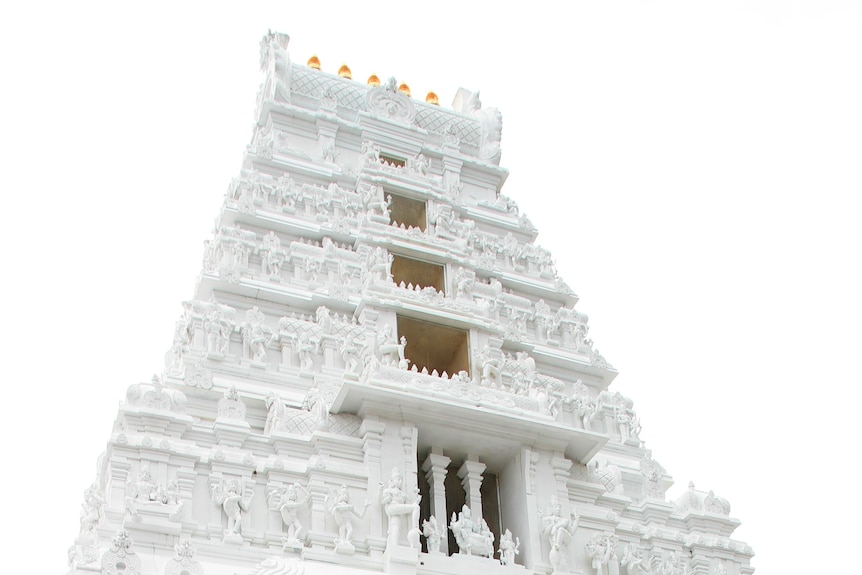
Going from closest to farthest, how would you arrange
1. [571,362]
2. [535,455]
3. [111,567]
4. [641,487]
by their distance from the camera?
[111,567] → [535,455] → [641,487] → [571,362]

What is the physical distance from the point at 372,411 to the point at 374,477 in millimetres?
1365

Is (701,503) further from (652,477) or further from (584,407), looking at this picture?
(584,407)

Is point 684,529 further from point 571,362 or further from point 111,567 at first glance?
point 111,567

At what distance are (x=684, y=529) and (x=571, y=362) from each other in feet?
17.4

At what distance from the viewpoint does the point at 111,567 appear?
1886 centimetres

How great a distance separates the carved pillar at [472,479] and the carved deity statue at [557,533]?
1268 millimetres

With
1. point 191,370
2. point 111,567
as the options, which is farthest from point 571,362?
point 111,567

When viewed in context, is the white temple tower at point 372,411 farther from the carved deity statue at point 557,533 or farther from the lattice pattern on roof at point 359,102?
the lattice pattern on roof at point 359,102

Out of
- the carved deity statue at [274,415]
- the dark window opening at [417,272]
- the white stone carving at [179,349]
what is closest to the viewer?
the carved deity statue at [274,415]

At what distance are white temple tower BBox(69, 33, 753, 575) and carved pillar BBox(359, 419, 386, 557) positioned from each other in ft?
0.12

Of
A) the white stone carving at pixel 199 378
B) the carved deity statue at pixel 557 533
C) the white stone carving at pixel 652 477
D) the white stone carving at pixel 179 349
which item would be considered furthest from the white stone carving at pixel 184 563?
the white stone carving at pixel 652 477

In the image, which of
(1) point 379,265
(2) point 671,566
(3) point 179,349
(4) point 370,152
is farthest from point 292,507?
(4) point 370,152

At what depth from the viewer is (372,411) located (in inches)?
921

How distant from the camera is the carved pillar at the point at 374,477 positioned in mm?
21719
